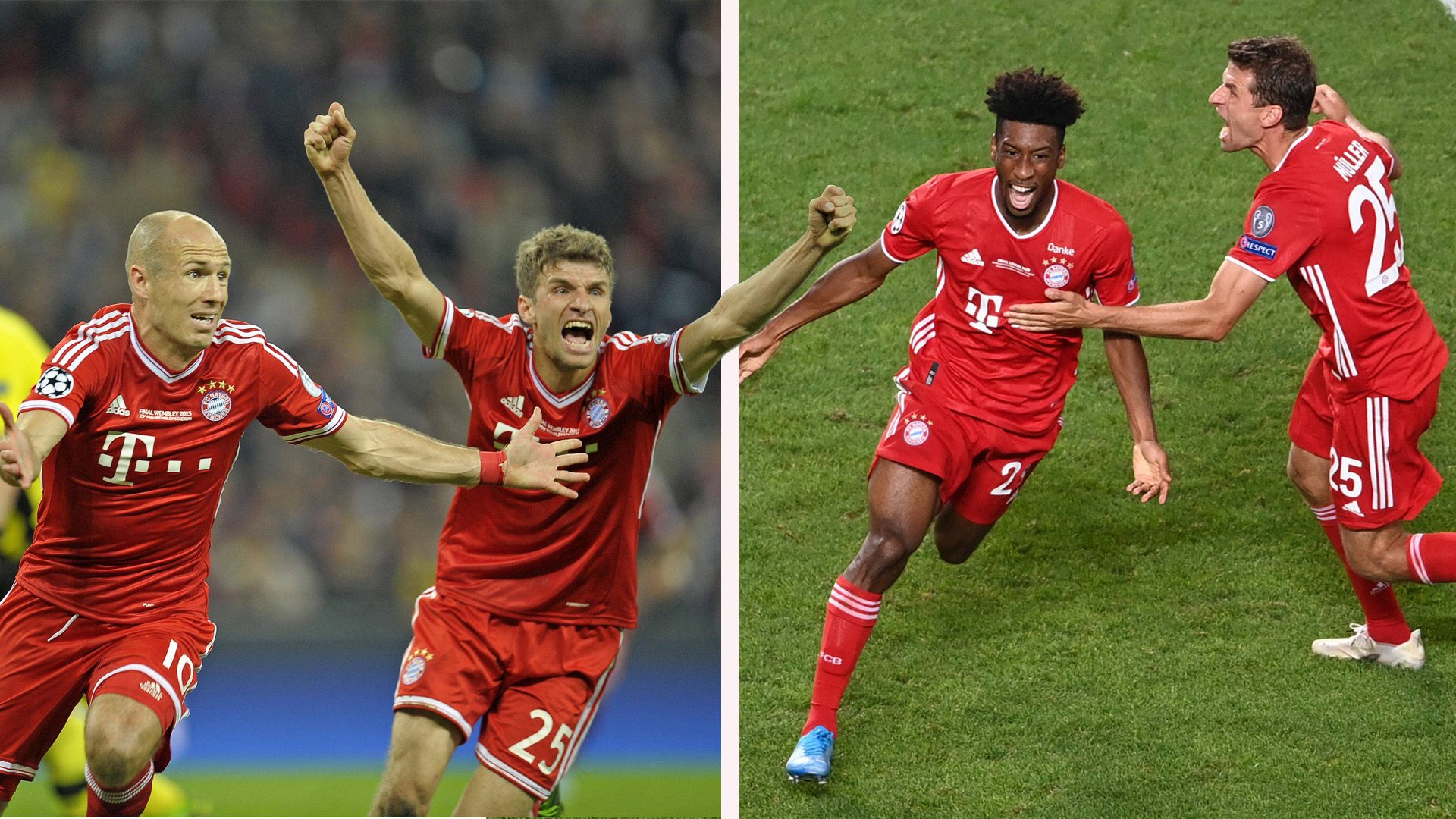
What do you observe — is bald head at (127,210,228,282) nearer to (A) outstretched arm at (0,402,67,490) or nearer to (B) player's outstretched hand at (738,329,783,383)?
(A) outstretched arm at (0,402,67,490)

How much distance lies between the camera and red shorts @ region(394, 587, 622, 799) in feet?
14.9

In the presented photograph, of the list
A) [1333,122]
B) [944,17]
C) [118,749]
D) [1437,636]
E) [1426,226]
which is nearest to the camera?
[118,749]

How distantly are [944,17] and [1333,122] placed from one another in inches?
160

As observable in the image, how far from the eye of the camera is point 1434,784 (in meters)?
5.06

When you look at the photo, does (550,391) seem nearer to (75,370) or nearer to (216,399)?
(216,399)

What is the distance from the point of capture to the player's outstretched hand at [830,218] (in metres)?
4.21

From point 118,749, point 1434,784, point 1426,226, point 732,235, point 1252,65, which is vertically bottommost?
point 1434,784

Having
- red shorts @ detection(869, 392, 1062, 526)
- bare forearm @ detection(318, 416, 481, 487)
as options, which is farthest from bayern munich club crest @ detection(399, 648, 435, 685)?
red shorts @ detection(869, 392, 1062, 526)

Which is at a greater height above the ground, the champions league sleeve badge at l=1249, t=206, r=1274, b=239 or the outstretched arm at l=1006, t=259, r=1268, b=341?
the champions league sleeve badge at l=1249, t=206, r=1274, b=239

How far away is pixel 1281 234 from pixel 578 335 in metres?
2.13

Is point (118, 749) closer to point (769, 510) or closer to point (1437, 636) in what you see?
point (769, 510)

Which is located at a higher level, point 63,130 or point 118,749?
point 63,130

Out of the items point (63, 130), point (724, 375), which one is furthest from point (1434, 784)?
point (63, 130)

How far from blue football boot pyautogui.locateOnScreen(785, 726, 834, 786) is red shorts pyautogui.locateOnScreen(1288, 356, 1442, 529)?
1.78m
